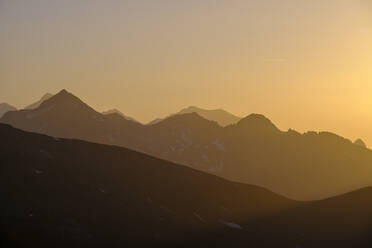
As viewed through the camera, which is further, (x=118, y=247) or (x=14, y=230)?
(x=118, y=247)

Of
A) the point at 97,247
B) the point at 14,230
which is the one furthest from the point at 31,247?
the point at 97,247

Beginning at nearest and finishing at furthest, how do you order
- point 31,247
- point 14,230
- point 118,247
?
point 31,247, point 14,230, point 118,247

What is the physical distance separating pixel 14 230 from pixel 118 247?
3251 cm

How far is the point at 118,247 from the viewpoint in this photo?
198 metres

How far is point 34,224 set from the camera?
199 metres

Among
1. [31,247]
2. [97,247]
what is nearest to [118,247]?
[97,247]

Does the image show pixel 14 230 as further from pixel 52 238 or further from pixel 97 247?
pixel 97 247

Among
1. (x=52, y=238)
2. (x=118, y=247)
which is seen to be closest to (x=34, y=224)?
(x=52, y=238)

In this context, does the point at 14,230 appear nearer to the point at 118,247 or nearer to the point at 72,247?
the point at 72,247

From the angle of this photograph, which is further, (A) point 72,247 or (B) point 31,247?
(A) point 72,247

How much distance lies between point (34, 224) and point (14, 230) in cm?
1601

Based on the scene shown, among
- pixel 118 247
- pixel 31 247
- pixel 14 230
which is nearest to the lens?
pixel 31 247

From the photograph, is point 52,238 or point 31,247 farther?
point 52,238

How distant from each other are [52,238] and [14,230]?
39.4ft
